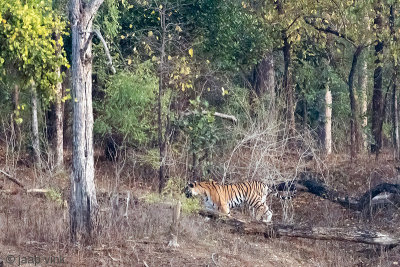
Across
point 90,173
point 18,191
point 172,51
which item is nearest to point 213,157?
point 172,51

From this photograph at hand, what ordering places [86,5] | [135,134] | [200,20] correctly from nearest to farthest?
[86,5] → [135,134] → [200,20]

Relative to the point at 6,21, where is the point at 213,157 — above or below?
below

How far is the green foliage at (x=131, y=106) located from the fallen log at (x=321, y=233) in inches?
255

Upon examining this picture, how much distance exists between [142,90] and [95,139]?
2.74 metres

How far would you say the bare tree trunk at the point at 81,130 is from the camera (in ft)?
30.6

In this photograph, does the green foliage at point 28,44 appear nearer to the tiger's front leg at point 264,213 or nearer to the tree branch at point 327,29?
the tiger's front leg at point 264,213

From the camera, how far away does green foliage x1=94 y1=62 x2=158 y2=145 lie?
16.9m

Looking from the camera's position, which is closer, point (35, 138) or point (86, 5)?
point (86, 5)

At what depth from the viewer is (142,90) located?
55.2 feet

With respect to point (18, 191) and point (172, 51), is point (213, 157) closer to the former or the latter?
point (172, 51)

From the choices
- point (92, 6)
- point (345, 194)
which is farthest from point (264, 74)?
point (92, 6)

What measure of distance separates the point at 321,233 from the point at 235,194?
11.8ft

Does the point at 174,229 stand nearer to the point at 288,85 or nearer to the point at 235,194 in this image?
the point at 235,194

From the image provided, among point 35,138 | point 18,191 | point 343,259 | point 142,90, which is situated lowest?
point 343,259
